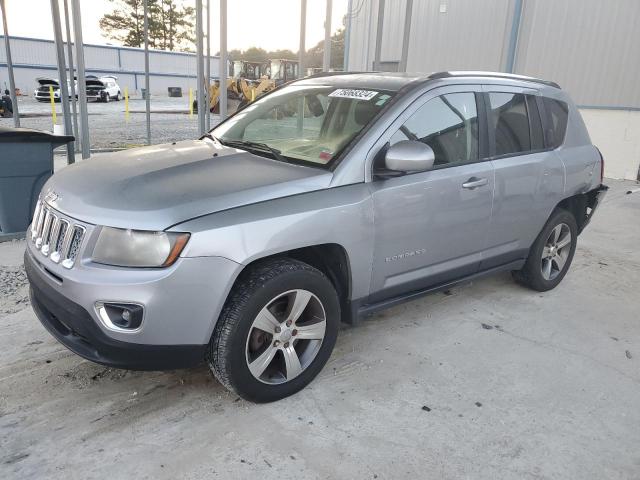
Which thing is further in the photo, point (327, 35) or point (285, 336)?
point (327, 35)

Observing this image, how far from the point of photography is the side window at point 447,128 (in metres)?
3.27

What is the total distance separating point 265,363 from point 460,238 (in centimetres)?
161

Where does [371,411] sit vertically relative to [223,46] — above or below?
below

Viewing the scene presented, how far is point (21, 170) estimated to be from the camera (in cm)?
507

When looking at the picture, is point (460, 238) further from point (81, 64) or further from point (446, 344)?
point (81, 64)

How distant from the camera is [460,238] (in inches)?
140

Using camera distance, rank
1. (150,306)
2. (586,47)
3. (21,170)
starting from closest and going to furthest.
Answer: (150,306) → (21,170) → (586,47)

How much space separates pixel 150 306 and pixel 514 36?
468 inches

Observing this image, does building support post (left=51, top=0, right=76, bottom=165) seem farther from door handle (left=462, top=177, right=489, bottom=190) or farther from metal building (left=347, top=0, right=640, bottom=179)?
metal building (left=347, top=0, right=640, bottom=179)

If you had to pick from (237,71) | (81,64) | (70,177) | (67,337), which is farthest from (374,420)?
(237,71)

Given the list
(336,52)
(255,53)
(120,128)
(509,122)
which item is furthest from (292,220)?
(255,53)

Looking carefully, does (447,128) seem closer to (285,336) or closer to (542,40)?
(285,336)

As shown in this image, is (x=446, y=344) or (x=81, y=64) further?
(x=81, y=64)

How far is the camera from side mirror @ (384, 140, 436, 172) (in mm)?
2924
